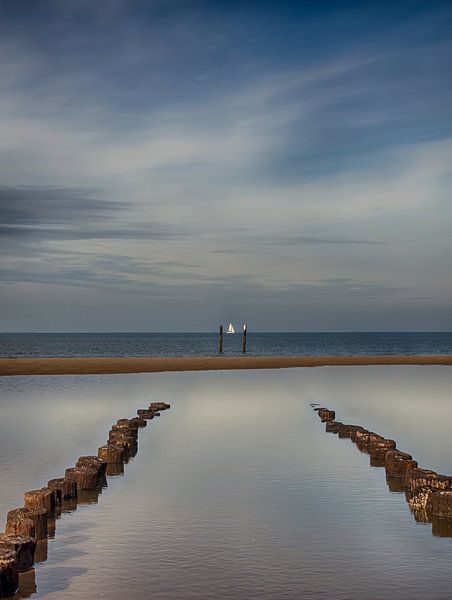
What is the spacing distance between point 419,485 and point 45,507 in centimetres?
633

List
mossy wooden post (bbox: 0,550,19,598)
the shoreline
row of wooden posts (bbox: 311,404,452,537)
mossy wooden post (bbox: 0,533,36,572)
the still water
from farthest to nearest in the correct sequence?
1. the shoreline
2. row of wooden posts (bbox: 311,404,452,537)
3. the still water
4. mossy wooden post (bbox: 0,533,36,572)
5. mossy wooden post (bbox: 0,550,19,598)

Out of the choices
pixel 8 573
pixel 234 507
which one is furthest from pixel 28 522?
pixel 234 507

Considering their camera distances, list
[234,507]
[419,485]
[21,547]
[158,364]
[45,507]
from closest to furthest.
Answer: [21,547], [45,507], [234,507], [419,485], [158,364]

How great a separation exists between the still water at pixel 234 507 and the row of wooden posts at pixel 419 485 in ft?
0.87

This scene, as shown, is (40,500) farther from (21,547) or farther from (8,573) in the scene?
(8,573)

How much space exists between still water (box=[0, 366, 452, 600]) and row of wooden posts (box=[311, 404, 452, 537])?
264 millimetres

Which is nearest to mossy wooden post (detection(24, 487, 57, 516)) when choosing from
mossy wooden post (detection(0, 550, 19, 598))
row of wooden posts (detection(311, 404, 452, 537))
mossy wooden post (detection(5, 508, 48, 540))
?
mossy wooden post (detection(5, 508, 48, 540))

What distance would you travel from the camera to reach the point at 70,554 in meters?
A: 11.1

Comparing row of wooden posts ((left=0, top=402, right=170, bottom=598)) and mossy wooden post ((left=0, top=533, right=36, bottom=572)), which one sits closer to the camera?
row of wooden posts ((left=0, top=402, right=170, bottom=598))

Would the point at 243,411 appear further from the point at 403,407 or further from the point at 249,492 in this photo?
the point at 249,492

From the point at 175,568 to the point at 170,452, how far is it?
30.5 ft

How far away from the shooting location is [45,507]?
40.4 ft

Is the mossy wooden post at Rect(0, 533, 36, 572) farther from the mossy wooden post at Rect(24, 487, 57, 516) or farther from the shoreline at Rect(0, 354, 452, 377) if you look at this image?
the shoreline at Rect(0, 354, 452, 377)

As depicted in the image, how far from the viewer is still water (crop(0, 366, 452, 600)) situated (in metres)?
9.95
